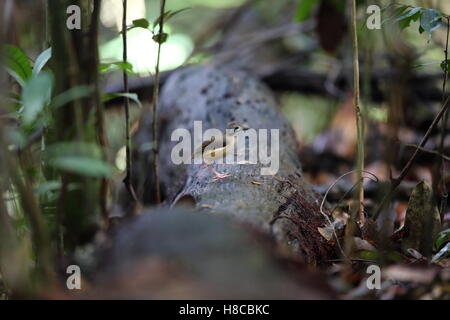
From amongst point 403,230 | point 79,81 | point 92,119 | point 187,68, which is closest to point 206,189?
point 92,119

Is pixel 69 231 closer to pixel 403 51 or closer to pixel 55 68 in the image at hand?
pixel 55 68

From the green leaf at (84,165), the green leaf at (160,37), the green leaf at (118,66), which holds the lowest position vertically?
the green leaf at (84,165)

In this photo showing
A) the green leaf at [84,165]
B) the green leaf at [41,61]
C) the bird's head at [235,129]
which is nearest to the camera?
the green leaf at [84,165]

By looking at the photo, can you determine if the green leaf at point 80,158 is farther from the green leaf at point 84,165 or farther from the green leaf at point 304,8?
the green leaf at point 304,8

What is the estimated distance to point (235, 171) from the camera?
2.06 metres

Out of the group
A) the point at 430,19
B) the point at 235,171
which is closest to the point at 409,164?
the point at 430,19

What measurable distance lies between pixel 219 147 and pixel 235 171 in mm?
368

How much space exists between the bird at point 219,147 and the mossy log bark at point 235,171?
0.06 m

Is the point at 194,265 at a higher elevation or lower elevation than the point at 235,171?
lower

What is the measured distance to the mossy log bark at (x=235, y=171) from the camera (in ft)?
5.57

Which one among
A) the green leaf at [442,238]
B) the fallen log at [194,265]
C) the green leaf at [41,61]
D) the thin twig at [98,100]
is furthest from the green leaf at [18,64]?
the green leaf at [442,238]

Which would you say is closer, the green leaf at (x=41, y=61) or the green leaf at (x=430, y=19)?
the green leaf at (x=41, y=61)

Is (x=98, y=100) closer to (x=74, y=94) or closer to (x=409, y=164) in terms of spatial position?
(x=74, y=94)
